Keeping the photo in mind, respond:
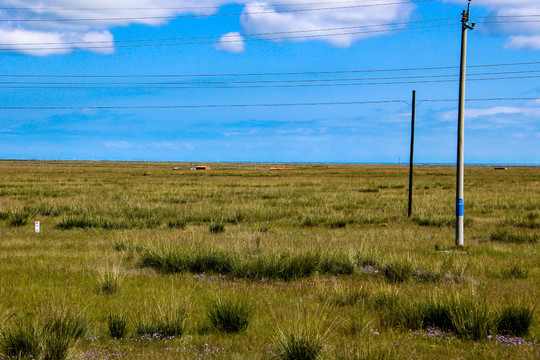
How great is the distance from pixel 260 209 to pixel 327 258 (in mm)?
15496

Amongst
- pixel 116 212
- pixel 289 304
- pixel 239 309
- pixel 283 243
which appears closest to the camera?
pixel 239 309

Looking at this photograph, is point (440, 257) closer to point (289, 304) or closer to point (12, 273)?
point (289, 304)

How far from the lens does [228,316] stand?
705cm

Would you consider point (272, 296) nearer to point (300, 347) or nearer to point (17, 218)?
point (300, 347)

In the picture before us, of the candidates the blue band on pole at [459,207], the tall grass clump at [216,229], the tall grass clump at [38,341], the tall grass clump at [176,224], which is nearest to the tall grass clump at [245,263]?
the tall grass clump at [38,341]

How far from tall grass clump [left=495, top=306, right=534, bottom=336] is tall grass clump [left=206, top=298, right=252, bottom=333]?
158 inches

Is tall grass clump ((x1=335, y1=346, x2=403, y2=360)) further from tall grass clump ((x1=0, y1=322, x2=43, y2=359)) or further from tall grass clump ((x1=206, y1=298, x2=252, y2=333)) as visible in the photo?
tall grass clump ((x1=0, y1=322, x2=43, y2=359))

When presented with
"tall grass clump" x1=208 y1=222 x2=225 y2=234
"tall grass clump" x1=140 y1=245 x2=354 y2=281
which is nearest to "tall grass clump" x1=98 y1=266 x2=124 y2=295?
"tall grass clump" x1=140 y1=245 x2=354 y2=281

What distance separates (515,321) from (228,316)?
4.56 meters

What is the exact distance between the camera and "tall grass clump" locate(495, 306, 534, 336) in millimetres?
6859

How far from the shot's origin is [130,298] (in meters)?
8.77

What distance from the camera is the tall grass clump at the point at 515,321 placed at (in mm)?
6859

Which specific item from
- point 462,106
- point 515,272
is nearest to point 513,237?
point 462,106

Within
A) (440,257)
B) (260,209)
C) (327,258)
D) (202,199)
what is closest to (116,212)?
(260,209)
